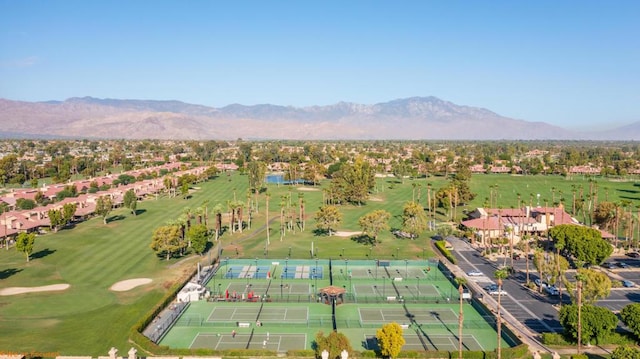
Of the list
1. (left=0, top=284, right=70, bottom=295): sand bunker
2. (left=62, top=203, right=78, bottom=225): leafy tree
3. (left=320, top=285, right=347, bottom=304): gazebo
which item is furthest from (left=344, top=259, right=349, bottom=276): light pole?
(left=62, top=203, right=78, bottom=225): leafy tree

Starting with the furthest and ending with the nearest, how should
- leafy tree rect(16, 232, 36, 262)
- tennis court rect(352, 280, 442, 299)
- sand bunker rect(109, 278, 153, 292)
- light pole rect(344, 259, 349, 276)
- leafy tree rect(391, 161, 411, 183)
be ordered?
leafy tree rect(391, 161, 411, 183)
leafy tree rect(16, 232, 36, 262)
light pole rect(344, 259, 349, 276)
sand bunker rect(109, 278, 153, 292)
tennis court rect(352, 280, 442, 299)

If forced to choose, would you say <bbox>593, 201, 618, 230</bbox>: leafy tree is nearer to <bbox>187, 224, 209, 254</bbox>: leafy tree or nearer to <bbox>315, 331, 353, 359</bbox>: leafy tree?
<bbox>315, 331, 353, 359</bbox>: leafy tree

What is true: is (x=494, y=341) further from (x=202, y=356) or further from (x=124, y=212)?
(x=124, y=212)

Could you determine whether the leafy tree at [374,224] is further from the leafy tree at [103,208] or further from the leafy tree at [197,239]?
the leafy tree at [103,208]

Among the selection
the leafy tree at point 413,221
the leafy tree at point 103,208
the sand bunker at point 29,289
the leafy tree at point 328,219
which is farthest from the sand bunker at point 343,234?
the sand bunker at point 29,289

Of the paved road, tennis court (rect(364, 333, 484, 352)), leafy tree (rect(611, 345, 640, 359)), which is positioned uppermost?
leafy tree (rect(611, 345, 640, 359))

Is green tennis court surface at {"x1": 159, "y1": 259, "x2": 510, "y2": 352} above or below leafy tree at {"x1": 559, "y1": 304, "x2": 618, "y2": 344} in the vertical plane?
below
